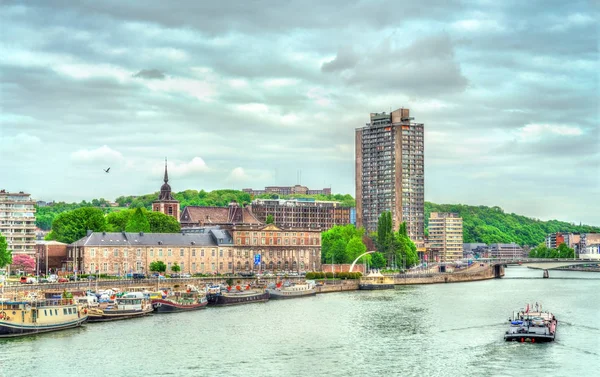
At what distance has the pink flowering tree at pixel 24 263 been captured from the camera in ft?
530

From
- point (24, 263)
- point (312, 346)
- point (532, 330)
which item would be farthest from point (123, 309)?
point (24, 263)

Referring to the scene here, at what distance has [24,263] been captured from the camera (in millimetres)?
163125

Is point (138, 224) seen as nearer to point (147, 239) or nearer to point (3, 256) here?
point (147, 239)

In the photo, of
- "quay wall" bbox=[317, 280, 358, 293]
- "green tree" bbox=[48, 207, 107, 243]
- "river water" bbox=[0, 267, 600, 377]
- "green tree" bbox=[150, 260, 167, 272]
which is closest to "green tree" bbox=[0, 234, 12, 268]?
"green tree" bbox=[150, 260, 167, 272]

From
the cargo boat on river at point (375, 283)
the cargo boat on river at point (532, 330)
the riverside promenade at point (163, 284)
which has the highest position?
the riverside promenade at point (163, 284)

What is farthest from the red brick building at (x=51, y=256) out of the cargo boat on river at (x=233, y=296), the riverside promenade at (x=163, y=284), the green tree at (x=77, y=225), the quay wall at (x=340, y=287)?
the quay wall at (x=340, y=287)

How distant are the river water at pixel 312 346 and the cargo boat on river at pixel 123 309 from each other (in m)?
2.19

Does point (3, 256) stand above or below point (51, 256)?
above

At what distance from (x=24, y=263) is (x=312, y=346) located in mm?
91390

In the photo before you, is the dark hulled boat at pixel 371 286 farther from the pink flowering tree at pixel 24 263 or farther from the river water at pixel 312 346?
the pink flowering tree at pixel 24 263

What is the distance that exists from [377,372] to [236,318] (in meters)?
41.3

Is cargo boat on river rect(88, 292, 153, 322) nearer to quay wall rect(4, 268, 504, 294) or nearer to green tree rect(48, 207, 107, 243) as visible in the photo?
quay wall rect(4, 268, 504, 294)

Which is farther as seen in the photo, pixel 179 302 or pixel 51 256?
pixel 51 256

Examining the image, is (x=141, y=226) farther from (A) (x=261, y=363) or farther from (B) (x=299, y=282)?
(A) (x=261, y=363)
